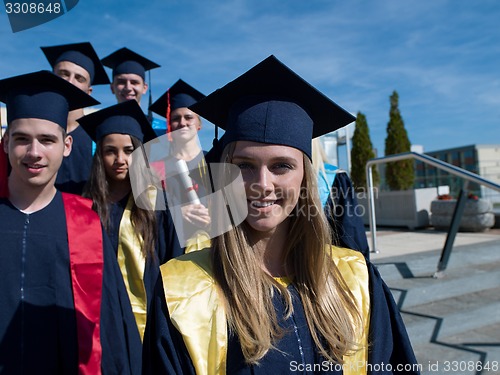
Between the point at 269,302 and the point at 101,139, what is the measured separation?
1.94 metres

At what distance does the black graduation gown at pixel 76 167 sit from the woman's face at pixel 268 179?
208cm

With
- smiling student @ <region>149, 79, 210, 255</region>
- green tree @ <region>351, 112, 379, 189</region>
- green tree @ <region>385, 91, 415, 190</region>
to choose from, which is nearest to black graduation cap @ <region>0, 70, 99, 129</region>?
smiling student @ <region>149, 79, 210, 255</region>

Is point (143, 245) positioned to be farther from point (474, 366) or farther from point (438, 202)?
point (438, 202)

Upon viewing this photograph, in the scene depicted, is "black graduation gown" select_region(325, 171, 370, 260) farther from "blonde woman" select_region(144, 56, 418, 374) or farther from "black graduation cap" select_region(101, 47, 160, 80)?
"black graduation cap" select_region(101, 47, 160, 80)

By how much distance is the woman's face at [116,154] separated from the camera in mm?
Result: 2803

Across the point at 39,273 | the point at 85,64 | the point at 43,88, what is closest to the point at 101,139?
the point at 43,88

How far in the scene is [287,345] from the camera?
57.1 inches

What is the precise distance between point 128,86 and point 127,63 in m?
0.33

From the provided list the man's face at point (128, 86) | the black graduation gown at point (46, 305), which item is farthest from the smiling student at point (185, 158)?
the black graduation gown at point (46, 305)

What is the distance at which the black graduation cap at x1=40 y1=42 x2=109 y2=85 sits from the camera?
164 inches

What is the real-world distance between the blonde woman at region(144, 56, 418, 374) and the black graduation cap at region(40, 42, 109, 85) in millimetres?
2995

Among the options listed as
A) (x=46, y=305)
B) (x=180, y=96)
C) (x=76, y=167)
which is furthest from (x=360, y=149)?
(x=46, y=305)

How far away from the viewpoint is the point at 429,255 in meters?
5.63

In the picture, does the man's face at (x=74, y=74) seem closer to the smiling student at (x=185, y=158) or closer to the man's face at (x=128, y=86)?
the man's face at (x=128, y=86)
